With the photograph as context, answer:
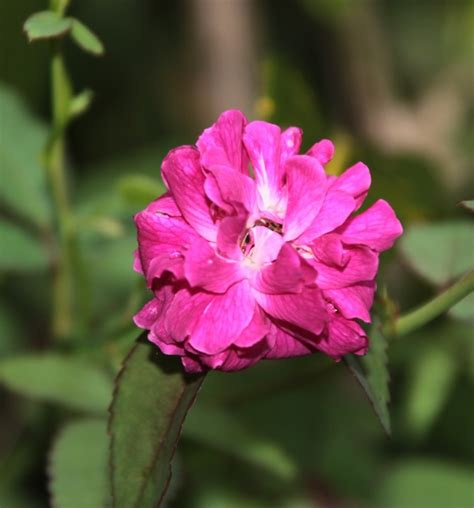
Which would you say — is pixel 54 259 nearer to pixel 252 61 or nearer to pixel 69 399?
pixel 69 399

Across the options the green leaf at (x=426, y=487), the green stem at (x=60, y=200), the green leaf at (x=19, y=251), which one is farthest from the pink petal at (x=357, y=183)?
the green leaf at (x=426, y=487)

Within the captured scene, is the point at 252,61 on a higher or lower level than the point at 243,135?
lower

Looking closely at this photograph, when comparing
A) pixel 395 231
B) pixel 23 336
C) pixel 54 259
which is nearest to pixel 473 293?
pixel 395 231

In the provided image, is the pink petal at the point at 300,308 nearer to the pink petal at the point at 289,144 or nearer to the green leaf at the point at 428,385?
the pink petal at the point at 289,144

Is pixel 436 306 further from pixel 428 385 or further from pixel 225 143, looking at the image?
pixel 428 385

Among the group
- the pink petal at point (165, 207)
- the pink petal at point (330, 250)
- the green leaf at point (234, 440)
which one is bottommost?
the green leaf at point (234, 440)
